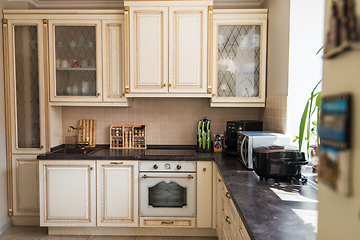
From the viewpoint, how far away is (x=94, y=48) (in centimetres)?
302

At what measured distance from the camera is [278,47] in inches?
104

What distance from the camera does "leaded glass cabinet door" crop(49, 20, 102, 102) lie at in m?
3.00

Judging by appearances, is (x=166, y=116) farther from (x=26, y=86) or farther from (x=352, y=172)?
(x=352, y=172)

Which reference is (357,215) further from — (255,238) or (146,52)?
(146,52)

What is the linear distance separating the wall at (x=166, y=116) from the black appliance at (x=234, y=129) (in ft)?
1.62

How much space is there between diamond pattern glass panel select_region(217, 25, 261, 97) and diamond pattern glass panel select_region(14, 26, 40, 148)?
6.63 ft

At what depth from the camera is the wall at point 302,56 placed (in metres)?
2.32

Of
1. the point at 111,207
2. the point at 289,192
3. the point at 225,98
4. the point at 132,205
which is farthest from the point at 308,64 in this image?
the point at 111,207

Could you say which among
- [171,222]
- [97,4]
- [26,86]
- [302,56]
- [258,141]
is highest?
[97,4]

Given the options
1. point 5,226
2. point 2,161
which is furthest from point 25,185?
point 5,226

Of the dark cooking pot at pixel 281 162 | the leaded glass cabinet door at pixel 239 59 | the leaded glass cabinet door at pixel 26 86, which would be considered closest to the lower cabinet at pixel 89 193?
the leaded glass cabinet door at pixel 26 86

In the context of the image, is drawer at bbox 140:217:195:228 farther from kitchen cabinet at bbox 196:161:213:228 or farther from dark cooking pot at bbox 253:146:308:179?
dark cooking pot at bbox 253:146:308:179

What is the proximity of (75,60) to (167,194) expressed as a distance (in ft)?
5.78

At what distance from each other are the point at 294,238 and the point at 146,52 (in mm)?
2321
